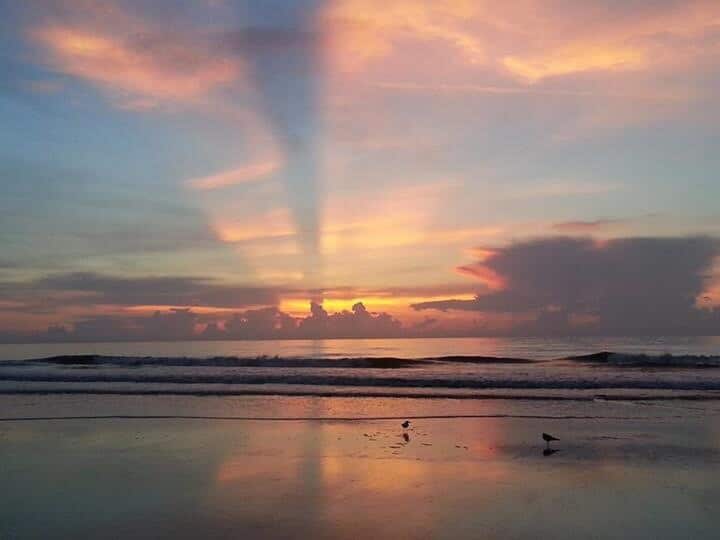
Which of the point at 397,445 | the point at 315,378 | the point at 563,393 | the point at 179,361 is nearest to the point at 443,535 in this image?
the point at 397,445

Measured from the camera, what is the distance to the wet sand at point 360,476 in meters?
7.08

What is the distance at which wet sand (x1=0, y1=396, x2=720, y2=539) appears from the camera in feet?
23.2

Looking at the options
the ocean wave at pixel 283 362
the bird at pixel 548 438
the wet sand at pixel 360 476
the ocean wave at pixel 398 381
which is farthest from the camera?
the ocean wave at pixel 283 362

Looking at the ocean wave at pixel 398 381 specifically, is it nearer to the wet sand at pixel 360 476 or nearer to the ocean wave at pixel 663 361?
the wet sand at pixel 360 476

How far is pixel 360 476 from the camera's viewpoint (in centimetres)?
912

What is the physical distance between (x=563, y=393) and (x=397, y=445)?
11.5 metres

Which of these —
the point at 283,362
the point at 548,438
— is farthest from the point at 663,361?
the point at 548,438

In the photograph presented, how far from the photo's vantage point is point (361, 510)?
297 inches

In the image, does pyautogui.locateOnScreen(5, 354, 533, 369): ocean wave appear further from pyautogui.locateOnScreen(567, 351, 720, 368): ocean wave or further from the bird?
the bird

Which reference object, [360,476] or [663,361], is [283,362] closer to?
[663,361]

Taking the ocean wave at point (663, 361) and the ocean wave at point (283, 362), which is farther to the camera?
the ocean wave at point (283, 362)

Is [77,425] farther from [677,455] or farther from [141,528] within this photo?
[677,455]

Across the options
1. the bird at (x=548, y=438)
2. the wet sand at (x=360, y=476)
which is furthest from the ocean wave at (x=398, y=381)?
the bird at (x=548, y=438)

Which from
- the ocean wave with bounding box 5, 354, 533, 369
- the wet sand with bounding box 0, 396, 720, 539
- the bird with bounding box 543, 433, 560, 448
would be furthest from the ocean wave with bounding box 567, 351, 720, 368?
the bird with bounding box 543, 433, 560, 448
